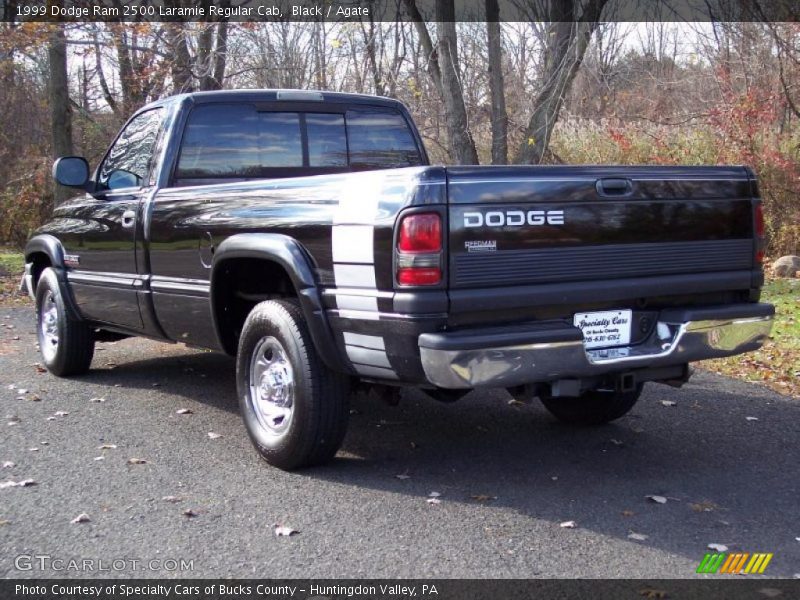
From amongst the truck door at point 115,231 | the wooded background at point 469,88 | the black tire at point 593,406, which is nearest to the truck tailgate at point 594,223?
the black tire at point 593,406

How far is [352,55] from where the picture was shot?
17875 mm

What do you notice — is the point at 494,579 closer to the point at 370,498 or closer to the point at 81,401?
the point at 370,498

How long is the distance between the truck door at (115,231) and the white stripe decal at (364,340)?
2.21m

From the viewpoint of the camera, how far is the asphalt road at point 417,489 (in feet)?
12.1

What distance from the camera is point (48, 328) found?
7.36 m

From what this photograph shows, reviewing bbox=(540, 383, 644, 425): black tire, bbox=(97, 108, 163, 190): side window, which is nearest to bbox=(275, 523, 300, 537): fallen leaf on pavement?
bbox=(540, 383, 644, 425): black tire

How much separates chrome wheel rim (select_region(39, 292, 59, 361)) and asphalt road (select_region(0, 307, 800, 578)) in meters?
0.77

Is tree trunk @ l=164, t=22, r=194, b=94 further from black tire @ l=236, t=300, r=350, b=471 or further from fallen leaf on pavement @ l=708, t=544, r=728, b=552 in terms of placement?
fallen leaf on pavement @ l=708, t=544, r=728, b=552

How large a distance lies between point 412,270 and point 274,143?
2493 millimetres

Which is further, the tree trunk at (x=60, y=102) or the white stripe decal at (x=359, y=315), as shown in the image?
the tree trunk at (x=60, y=102)

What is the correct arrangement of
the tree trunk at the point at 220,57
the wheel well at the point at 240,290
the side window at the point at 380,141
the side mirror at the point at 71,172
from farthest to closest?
the tree trunk at the point at 220,57 → the side mirror at the point at 71,172 → the side window at the point at 380,141 → the wheel well at the point at 240,290

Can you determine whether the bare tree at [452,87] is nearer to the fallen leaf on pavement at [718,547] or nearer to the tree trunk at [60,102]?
the tree trunk at [60,102]

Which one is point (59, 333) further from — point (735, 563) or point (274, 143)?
point (735, 563)

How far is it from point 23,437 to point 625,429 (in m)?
3.64
